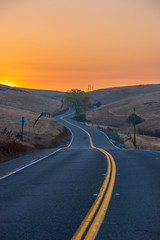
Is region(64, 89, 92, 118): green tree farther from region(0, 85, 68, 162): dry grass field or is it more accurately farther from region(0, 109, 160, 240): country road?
region(0, 109, 160, 240): country road

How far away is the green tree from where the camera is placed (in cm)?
14027

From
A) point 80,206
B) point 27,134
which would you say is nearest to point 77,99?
point 27,134

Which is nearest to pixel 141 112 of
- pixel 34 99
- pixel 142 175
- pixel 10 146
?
pixel 34 99

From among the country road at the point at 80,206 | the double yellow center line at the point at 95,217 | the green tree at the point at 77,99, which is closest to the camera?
the double yellow center line at the point at 95,217

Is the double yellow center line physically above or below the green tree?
below

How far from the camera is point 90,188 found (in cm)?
1014

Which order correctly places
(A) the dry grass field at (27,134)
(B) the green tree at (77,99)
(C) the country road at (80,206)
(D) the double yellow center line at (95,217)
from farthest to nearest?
1. (B) the green tree at (77,99)
2. (A) the dry grass field at (27,134)
3. (C) the country road at (80,206)
4. (D) the double yellow center line at (95,217)

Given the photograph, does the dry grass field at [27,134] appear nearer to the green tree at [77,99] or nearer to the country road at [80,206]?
the country road at [80,206]

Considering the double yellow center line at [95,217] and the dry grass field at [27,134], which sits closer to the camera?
the double yellow center line at [95,217]

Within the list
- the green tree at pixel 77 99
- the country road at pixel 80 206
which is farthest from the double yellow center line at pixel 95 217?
the green tree at pixel 77 99

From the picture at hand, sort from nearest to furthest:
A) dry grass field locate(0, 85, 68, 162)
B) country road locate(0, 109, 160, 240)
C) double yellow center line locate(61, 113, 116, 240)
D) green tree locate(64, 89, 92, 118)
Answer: double yellow center line locate(61, 113, 116, 240)
country road locate(0, 109, 160, 240)
dry grass field locate(0, 85, 68, 162)
green tree locate(64, 89, 92, 118)

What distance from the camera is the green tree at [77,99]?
140275 mm

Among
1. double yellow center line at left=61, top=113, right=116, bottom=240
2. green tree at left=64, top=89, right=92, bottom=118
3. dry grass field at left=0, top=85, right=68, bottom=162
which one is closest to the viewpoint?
double yellow center line at left=61, top=113, right=116, bottom=240

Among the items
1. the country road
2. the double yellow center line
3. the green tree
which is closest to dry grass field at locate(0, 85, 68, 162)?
the country road
